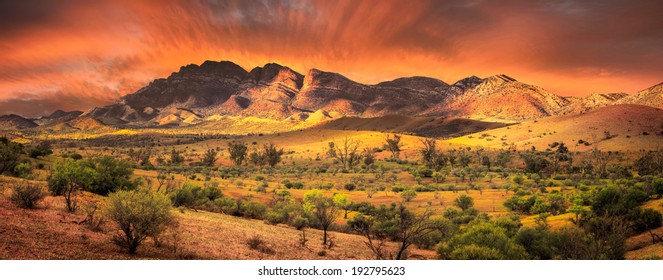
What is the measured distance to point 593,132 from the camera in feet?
197

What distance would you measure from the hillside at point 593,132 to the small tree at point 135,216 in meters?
26.8

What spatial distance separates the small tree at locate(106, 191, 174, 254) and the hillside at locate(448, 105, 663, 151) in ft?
88.0

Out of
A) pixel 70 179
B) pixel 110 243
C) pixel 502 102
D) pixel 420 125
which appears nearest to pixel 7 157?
pixel 70 179

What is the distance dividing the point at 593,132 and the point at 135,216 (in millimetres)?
66855

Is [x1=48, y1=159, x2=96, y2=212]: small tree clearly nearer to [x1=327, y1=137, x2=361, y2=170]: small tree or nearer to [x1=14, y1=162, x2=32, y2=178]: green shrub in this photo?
[x1=14, y1=162, x2=32, y2=178]: green shrub

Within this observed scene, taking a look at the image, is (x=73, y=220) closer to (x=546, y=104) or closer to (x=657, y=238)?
(x=657, y=238)

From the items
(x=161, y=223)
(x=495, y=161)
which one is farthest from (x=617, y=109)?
(x=161, y=223)

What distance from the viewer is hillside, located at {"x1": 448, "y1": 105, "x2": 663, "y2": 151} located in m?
37.7

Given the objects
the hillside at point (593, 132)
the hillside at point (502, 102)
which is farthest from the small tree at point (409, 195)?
the hillside at point (502, 102)

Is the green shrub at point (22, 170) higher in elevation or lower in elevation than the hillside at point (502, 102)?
lower

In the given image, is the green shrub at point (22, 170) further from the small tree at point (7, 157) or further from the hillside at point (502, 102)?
the hillside at point (502, 102)

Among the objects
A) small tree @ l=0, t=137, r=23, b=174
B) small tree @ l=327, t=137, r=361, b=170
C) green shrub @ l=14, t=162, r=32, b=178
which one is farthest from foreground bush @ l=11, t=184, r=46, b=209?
small tree @ l=327, t=137, r=361, b=170

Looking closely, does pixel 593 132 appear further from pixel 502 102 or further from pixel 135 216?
pixel 502 102

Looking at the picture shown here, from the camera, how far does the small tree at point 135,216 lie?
1051 centimetres
